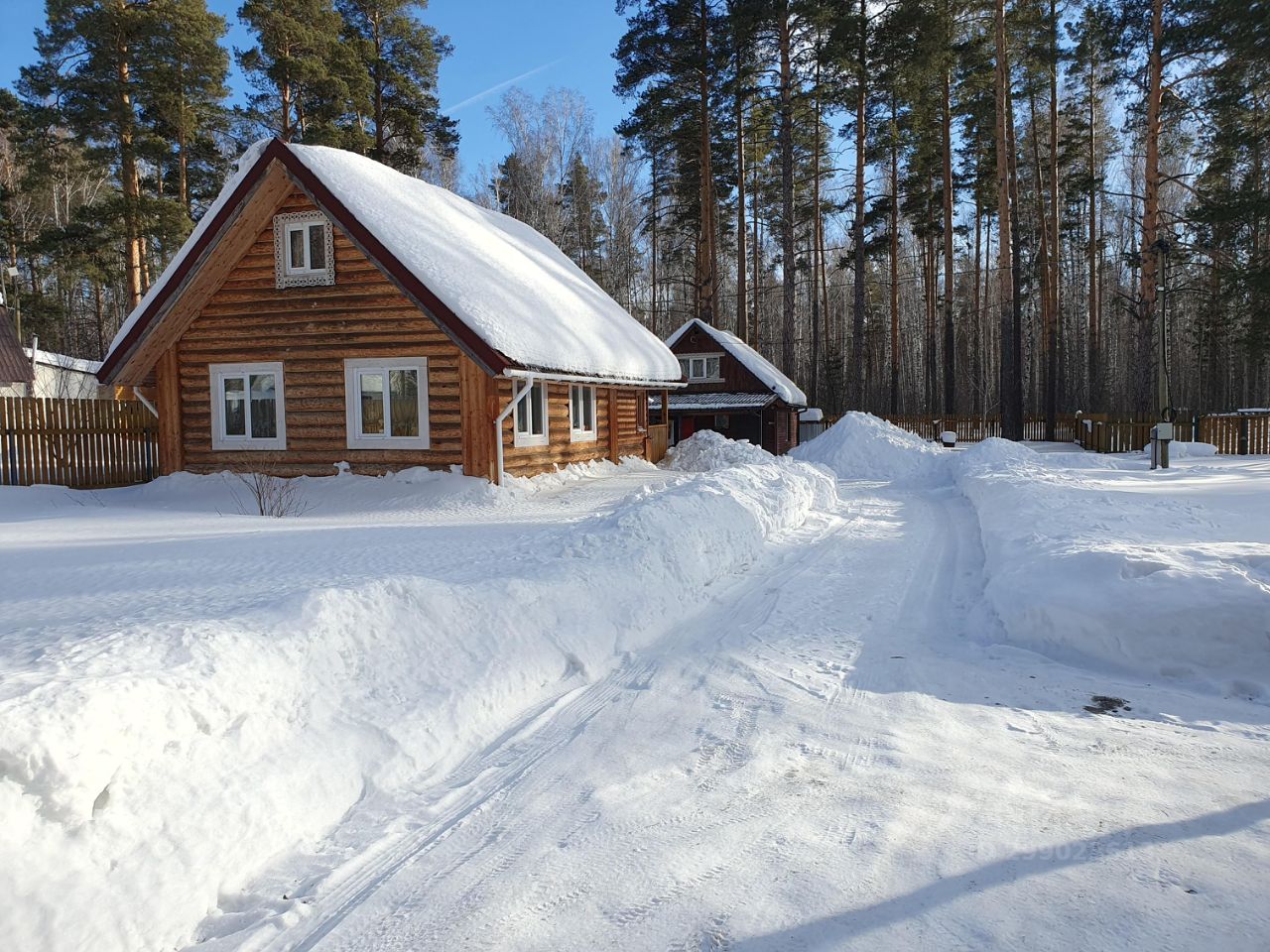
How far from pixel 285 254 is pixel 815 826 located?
15546mm

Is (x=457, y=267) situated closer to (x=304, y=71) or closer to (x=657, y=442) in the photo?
(x=657, y=442)

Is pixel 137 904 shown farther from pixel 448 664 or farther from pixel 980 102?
pixel 980 102

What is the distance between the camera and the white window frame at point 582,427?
61.6 feet

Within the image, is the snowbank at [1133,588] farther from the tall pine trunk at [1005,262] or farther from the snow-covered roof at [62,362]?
the snow-covered roof at [62,362]

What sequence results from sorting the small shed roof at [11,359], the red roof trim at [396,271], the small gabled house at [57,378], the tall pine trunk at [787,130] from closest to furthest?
the red roof trim at [396,271], the small shed roof at [11,359], the small gabled house at [57,378], the tall pine trunk at [787,130]

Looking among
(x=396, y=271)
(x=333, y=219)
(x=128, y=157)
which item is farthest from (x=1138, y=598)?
(x=128, y=157)

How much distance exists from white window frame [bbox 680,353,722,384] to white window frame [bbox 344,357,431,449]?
18.4 meters

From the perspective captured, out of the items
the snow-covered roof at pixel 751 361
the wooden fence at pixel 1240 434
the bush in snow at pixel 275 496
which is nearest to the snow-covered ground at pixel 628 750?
the bush in snow at pixel 275 496

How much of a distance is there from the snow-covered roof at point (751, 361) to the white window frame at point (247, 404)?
1802 centimetres

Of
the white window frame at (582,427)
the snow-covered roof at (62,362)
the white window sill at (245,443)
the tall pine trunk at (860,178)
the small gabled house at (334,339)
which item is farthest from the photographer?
the tall pine trunk at (860,178)

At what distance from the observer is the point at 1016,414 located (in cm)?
2917

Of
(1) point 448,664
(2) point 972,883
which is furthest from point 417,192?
(2) point 972,883

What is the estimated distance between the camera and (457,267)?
49.3ft

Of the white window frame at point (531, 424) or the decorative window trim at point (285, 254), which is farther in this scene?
the white window frame at point (531, 424)
